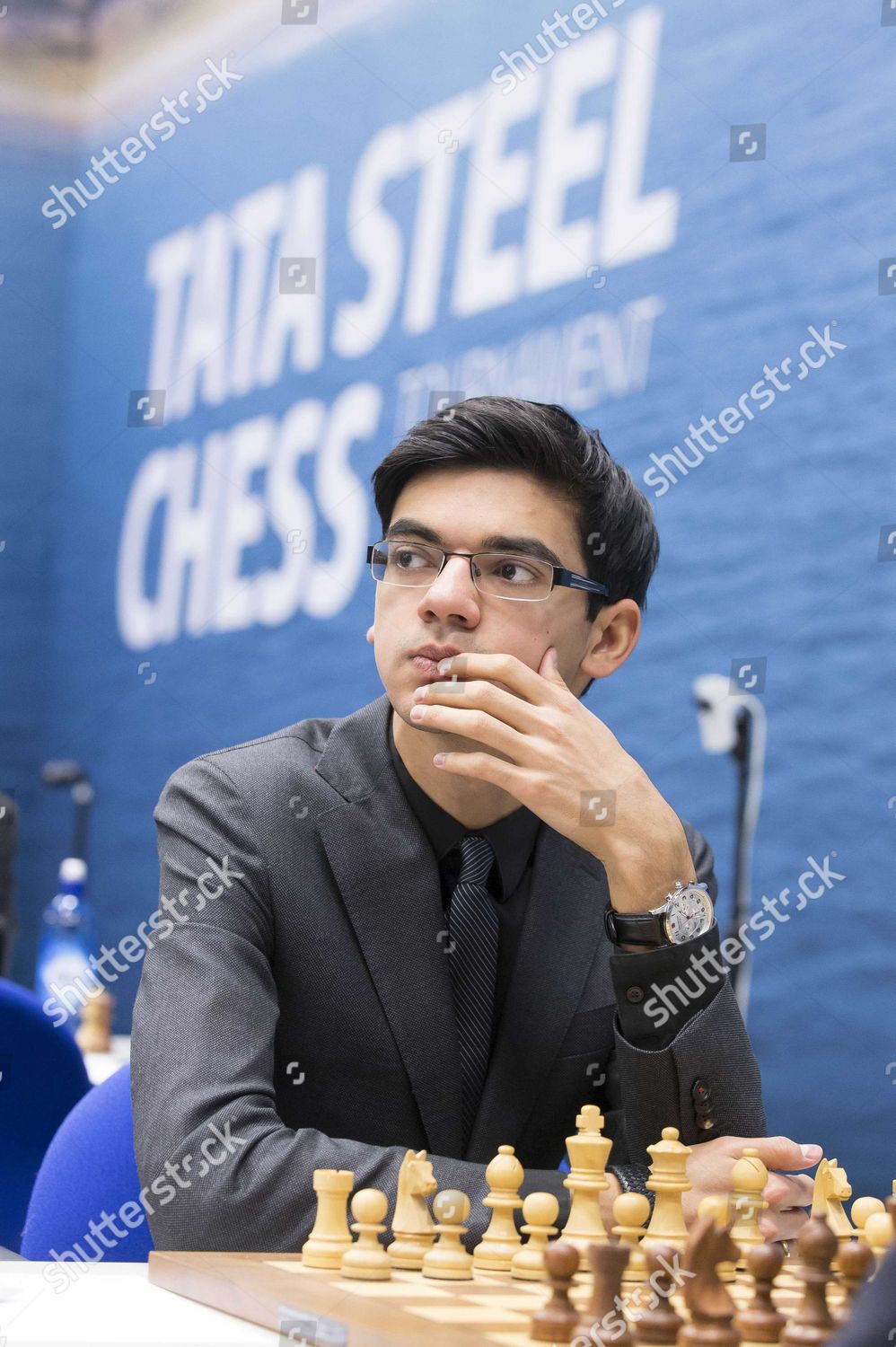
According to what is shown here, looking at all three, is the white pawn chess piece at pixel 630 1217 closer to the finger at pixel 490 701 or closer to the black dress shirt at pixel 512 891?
the black dress shirt at pixel 512 891

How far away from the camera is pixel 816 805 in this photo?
371 centimetres

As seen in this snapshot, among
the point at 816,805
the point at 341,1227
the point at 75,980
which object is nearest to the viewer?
the point at 341,1227

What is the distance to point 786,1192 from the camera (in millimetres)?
1309

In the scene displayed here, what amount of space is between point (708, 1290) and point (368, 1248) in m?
0.30

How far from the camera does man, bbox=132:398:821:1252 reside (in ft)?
4.67

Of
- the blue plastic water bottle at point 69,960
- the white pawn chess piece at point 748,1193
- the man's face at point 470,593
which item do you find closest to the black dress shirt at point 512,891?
the man's face at point 470,593

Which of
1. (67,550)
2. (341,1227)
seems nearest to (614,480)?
(341,1227)

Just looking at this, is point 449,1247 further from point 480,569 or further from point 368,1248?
point 480,569

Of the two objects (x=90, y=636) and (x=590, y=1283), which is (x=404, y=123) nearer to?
(x=90, y=636)

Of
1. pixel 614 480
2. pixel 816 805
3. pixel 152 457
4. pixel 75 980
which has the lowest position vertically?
pixel 75 980

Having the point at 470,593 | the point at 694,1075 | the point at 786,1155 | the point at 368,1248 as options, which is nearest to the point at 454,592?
the point at 470,593

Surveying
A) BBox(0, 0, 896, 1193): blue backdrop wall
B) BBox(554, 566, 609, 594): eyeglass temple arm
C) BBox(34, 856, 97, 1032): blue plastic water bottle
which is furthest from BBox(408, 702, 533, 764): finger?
BBox(34, 856, 97, 1032): blue plastic water bottle

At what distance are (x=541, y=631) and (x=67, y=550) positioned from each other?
218 inches

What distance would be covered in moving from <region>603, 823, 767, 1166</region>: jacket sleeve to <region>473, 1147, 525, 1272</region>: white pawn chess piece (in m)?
0.28
